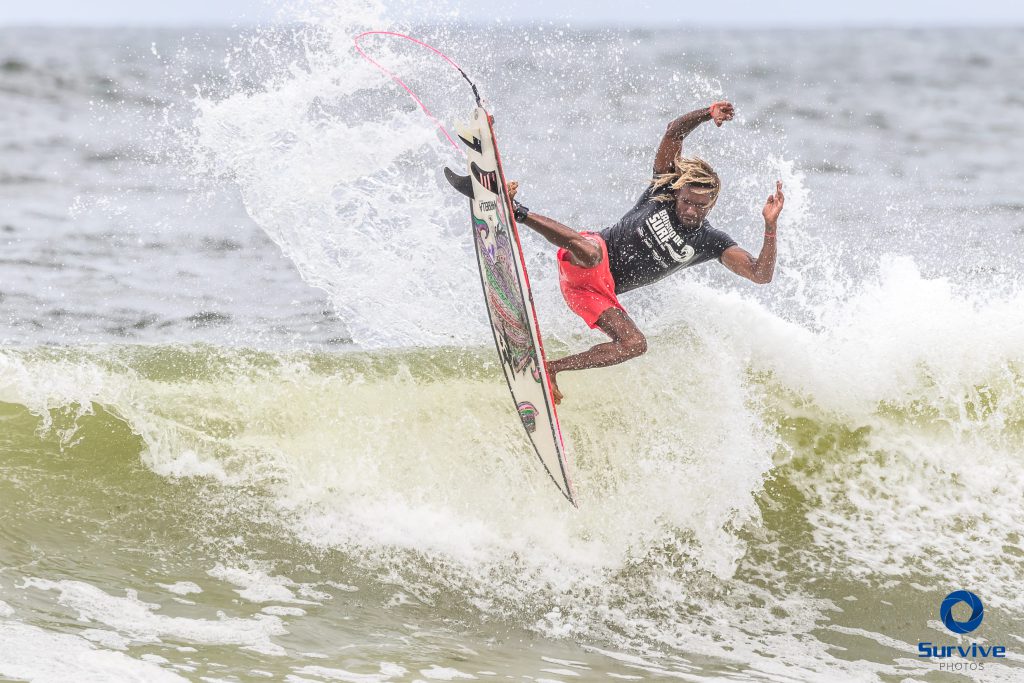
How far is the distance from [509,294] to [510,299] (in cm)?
3

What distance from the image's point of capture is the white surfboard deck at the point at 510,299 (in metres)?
5.31

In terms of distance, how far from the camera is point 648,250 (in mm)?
5809

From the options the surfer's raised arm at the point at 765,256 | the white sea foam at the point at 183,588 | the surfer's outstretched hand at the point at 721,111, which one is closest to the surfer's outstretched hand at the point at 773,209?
the surfer's raised arm at the point at 765,256

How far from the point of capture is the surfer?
18.5 feet

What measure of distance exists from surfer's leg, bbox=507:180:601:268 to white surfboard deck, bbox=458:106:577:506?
0.13m

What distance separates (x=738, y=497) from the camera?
20.9 feet

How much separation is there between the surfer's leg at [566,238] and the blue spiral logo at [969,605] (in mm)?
2892

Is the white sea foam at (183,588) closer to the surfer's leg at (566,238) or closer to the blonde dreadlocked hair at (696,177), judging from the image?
the surfer's leg at (566,238)

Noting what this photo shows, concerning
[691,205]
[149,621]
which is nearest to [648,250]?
[691,205]

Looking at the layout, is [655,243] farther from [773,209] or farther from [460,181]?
[460,181]

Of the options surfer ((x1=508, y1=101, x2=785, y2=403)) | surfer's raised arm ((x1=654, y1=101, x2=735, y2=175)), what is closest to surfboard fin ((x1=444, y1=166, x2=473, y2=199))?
surfer ((x1=508, y1=101, x2=785, y2=403))

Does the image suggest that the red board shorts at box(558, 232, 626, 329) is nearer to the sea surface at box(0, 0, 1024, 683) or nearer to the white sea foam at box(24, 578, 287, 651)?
the sea surface at box(0, 0, 1024, 683)

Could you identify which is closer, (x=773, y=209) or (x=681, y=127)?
(x=773, y=209)

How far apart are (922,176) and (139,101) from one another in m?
22.5
